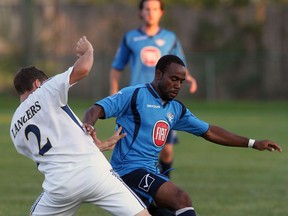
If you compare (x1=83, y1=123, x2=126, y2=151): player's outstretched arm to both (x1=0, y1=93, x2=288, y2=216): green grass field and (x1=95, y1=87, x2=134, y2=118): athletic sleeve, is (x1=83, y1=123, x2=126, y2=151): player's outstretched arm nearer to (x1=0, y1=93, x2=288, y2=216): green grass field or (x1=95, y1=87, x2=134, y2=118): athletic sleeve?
(x1=95, y1=87, x2=134, y2=118): athletic sleeve

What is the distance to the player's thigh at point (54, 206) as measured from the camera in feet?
21.3

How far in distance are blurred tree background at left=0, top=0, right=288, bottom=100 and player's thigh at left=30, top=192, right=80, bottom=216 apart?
30.3 metres

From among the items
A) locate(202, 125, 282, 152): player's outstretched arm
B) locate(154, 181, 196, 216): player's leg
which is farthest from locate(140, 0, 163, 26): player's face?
locate(154, 181, 196, 216): player's leg

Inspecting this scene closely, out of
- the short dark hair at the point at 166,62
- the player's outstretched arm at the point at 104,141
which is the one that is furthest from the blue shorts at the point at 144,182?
the short dark hair at the point at 166,62

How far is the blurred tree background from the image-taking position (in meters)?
37.6

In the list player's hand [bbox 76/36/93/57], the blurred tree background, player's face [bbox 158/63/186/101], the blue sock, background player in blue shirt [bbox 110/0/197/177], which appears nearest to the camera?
player's hand [bbox 76/36/93/57]

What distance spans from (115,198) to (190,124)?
4.49ft

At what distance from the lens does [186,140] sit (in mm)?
20391

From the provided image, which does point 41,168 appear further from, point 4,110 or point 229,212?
point 4,110

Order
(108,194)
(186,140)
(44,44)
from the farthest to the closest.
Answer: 1. (44,44)
2. (186,140)
3. (108,194)

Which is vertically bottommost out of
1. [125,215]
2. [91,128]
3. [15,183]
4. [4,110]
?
[4,110]

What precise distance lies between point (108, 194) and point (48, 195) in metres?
0.44

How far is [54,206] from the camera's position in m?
6.54

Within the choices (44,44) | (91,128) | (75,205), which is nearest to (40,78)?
(91,128)
